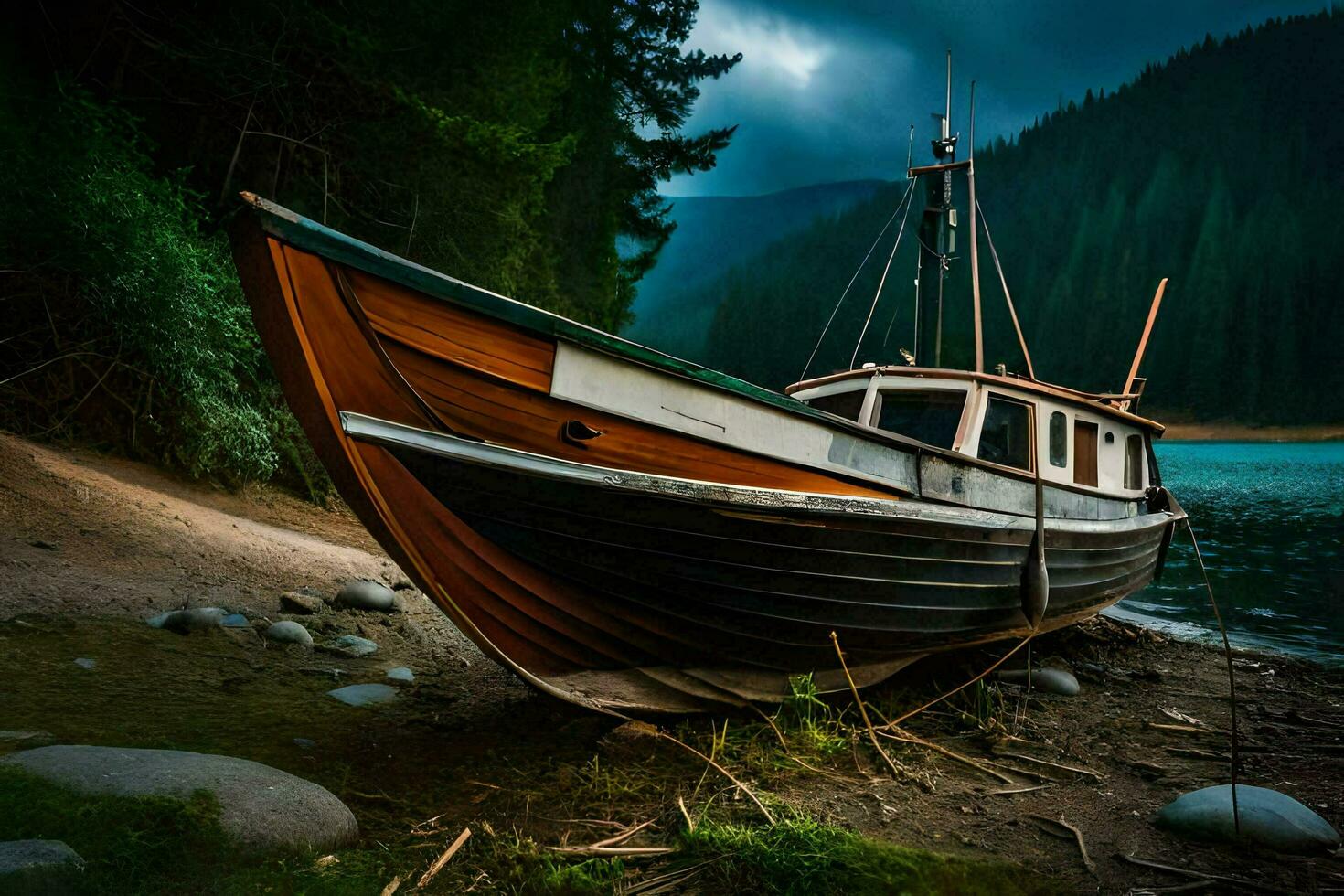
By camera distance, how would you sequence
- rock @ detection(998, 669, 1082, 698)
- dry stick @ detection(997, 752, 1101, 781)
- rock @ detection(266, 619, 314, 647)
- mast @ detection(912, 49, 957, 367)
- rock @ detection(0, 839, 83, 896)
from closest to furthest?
rock @ detection(0, 839, 83, 896) → dry stick @ detection(997, 752, 1101, 781) → rock @ detection(266, 619, 314, 647) → rock @ detection(998, 669, 1082, 698) → mast @ detection(912, 49, 957, 367)

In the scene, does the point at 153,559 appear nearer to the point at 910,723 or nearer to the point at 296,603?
the point at 296,603

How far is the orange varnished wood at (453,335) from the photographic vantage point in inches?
130

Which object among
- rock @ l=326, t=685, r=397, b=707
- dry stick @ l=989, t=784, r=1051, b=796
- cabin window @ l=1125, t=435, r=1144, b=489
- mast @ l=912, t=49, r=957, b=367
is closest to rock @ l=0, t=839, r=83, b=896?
rock @ l=326, t=685, r=397, b=707

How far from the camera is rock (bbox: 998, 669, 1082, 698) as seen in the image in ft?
20.8

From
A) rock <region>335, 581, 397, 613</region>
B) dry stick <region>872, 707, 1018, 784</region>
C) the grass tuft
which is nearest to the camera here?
the grass tuft

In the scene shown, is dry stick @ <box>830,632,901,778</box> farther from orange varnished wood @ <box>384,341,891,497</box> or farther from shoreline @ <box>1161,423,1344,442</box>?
shoreline @ <box>1161,423,1344,442</box>

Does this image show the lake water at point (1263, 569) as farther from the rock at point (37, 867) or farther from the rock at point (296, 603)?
the rock at point (37, 867)

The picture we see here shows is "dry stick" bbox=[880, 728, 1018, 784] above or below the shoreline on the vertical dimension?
below

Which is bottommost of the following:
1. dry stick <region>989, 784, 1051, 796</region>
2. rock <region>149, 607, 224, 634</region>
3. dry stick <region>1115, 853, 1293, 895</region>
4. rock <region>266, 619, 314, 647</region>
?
dry stick <region>989, 784, 1051, 796</region>

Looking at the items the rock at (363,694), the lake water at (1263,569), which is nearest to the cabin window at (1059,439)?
the rock at (363,694)

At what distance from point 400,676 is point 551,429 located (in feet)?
8.37

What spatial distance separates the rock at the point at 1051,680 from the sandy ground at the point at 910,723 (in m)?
0.12

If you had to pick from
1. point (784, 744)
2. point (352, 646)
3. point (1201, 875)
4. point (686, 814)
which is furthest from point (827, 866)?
point (352, 646)

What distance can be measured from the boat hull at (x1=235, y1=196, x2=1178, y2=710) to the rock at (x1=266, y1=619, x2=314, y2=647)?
2370mm
